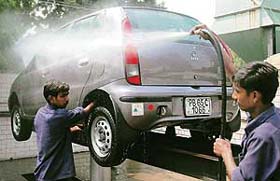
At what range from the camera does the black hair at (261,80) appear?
1.67 metres

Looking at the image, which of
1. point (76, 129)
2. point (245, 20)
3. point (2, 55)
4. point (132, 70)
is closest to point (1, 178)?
point (2, 55)

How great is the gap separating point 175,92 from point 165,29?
622 millimetres

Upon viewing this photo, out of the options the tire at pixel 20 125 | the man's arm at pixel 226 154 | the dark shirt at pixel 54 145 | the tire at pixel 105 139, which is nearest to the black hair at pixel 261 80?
the man's arm at pixel 226 154

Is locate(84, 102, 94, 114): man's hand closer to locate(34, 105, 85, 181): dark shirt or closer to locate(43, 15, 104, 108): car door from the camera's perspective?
locate(34, 105, 85, 181): dark shirt

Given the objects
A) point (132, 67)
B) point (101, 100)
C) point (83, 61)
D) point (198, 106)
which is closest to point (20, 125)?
point (83, 61)

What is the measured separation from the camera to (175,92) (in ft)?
9.67

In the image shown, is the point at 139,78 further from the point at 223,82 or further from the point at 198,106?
the point at 223,82

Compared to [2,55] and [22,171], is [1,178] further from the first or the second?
[2,55]

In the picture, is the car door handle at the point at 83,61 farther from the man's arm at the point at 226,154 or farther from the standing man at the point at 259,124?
the standing man at the point at 259,124

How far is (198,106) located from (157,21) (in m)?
0.85

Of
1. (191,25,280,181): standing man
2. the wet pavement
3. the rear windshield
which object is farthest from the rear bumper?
the wet pavement

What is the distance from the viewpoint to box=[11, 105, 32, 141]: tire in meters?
5.08

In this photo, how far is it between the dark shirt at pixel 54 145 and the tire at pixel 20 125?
1.73 meters

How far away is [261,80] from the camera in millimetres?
1672
